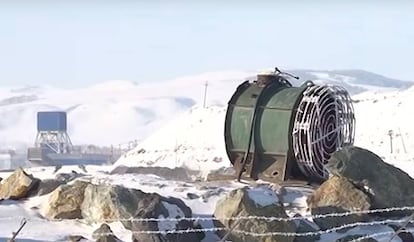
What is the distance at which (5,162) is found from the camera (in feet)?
159

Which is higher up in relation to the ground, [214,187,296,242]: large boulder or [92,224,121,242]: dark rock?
[214,187,296,242]: large boulder

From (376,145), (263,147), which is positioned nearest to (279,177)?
(263,147)

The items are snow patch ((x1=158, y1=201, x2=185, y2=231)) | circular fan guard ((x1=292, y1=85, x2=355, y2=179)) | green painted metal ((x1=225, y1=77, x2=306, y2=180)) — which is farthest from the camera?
green painted metal ((x1=225, y1=77, x2=306, y2=180))

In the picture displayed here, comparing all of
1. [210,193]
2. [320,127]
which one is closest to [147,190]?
[210,193]

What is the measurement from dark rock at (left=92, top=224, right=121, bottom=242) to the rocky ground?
0.05ft

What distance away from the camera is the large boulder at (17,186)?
1423 centimetres

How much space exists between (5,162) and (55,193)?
118 feet

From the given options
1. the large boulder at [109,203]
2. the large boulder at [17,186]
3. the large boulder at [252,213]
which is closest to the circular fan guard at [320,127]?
the large boulder at [252,213]

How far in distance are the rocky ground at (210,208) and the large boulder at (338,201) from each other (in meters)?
0.01

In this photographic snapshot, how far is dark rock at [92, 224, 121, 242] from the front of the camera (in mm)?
11655

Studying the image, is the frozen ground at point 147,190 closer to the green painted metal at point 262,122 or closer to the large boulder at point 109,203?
the large boulder at point 109,203

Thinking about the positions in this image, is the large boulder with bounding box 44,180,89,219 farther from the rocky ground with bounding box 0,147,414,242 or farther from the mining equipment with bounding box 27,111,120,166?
the mining equipment with bounding box 27,111,120,166

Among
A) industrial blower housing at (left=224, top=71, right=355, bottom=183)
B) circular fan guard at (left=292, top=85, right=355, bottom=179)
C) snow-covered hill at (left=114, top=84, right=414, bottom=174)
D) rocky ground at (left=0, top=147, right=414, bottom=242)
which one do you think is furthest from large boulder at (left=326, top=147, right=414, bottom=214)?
snow-covered hill at (left=114, top=84, right=414, bottom=174)

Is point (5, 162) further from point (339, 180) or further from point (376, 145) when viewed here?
point (339, 180)
